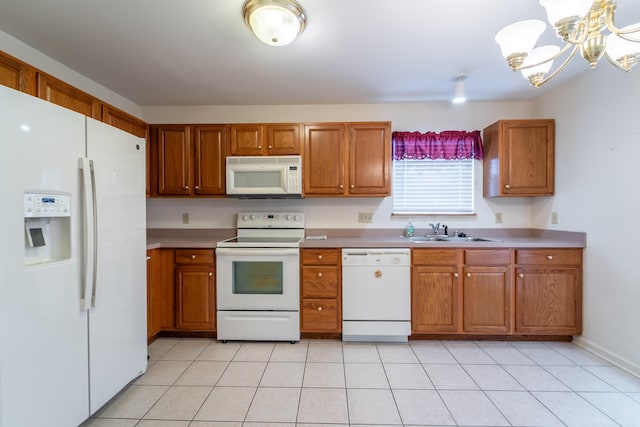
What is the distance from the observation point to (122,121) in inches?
92.9

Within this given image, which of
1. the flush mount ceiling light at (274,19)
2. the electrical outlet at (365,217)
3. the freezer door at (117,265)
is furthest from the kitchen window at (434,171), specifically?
the freezer door at (117,265)

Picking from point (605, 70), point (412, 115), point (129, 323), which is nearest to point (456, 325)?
point (412, 115)

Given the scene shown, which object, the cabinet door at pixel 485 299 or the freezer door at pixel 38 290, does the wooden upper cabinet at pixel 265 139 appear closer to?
the freezer door at pixel 38 290

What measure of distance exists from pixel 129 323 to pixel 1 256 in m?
0.90

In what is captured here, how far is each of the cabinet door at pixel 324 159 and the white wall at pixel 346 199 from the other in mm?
292

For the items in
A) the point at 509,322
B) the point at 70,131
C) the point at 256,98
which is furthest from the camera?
the point at 256,98

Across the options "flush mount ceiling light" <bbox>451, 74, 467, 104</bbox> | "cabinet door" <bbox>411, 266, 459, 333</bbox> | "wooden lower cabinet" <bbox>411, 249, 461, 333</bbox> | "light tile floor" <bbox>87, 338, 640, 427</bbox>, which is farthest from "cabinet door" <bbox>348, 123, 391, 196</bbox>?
"light tile floor" <bbox>87, 338, 640, 427</bbox>

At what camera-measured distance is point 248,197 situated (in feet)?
9.32

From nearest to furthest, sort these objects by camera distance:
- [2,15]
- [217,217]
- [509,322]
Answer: [2,15] < [509,322] < [217,217]

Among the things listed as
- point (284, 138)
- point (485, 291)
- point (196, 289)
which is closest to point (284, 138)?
point (284, 138)

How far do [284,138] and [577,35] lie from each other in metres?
2.14

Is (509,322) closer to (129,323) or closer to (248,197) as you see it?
(248,197)

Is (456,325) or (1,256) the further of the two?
(456,325)

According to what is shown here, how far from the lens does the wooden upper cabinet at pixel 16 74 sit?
1.46m
